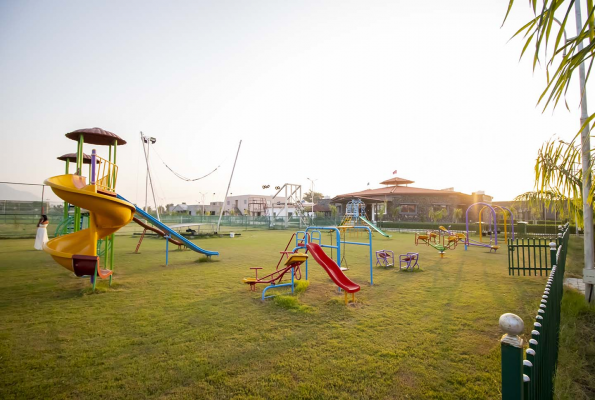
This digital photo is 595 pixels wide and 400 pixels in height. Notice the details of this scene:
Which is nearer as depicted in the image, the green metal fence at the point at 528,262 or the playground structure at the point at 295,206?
the green metal fence at the point at 528,262

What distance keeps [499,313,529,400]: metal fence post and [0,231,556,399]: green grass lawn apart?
1.66m

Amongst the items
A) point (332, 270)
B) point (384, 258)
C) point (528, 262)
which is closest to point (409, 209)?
point (528, 262)

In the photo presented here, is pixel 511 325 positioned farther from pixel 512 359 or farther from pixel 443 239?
pixel 443 239

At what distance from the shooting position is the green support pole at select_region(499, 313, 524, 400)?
1.74 meters

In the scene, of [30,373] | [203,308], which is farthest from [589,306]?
[30,373]

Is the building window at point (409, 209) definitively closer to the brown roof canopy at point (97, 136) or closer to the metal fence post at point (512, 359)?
the brown roof canopy at point (97, 136)

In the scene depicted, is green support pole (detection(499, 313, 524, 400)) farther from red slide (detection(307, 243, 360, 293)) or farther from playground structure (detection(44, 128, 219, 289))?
playground structure (detection(44, 128, 219, 289))

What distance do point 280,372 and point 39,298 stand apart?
258 inches

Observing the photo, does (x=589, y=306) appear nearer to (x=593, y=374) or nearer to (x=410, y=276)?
(x=593, y=374)

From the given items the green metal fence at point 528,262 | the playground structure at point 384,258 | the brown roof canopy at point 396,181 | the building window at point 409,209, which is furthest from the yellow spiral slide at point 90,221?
the brown roof canopy at point 396,181

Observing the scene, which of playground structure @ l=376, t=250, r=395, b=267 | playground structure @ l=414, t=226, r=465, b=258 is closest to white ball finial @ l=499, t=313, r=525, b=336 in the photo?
playground structure @ l=376, t=250, r=395, b=267

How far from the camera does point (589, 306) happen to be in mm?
Answer: 5902

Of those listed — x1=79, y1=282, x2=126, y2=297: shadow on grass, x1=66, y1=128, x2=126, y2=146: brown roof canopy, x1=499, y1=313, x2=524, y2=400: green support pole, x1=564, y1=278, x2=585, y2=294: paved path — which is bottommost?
x1=79, y1=282, x2=126, y2=297: shadow on grass

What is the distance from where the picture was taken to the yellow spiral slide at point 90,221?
23.0 ft
